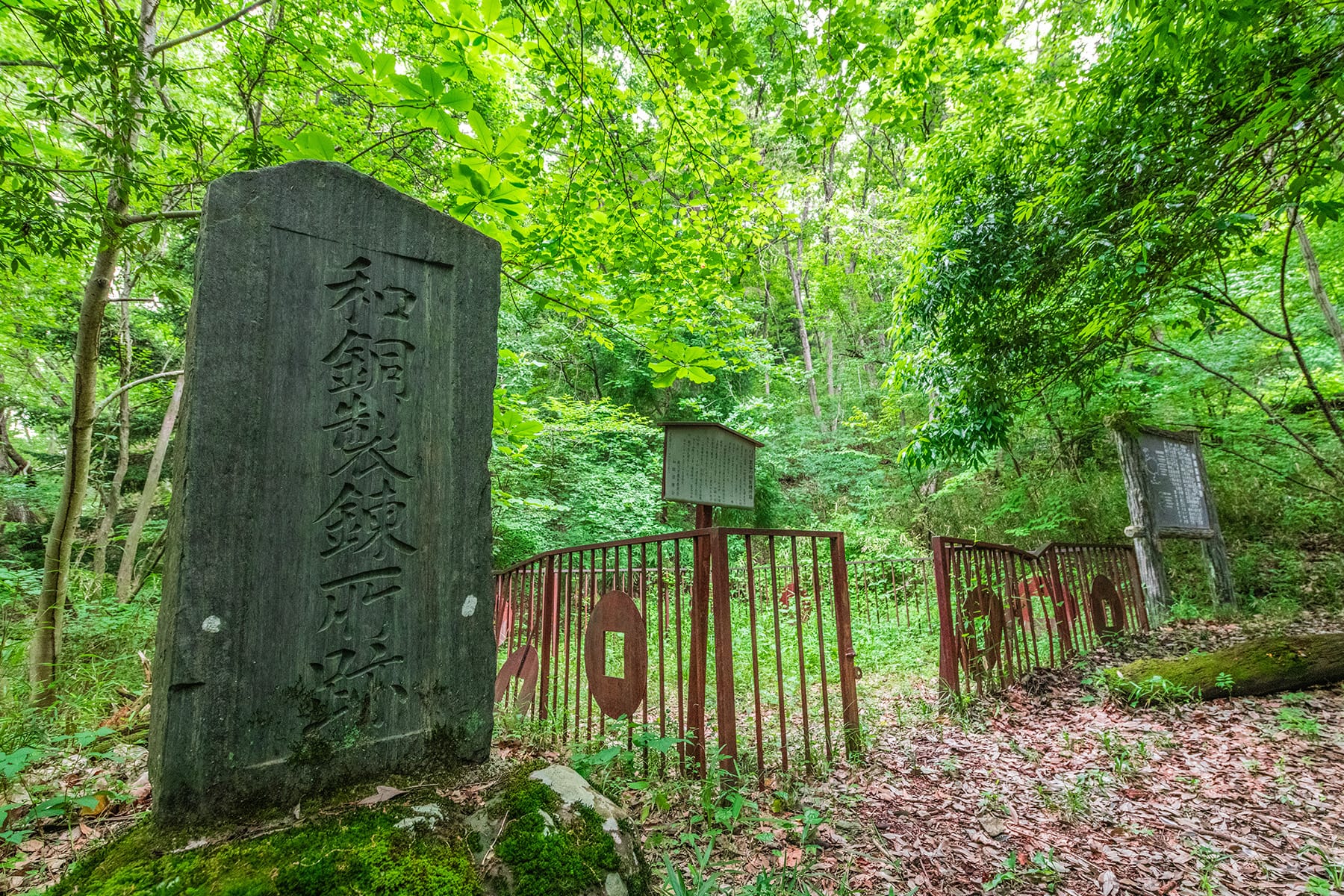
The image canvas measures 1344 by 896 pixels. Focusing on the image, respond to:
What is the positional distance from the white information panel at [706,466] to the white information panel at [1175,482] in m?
5.67

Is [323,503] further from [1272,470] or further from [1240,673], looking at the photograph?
[1272,470]

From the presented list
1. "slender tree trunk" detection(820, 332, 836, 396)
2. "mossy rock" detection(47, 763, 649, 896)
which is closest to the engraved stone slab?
"mossy rock" detection(47, 763, 649, 896)

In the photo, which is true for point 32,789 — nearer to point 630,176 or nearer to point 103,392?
point 630,176

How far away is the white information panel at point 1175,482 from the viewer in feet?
21.6

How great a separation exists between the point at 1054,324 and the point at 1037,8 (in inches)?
112

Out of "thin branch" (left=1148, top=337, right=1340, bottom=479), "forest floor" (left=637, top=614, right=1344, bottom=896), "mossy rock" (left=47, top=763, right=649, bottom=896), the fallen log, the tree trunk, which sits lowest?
"forest floor" (left=637, top=614, right=1344, bottom=896)

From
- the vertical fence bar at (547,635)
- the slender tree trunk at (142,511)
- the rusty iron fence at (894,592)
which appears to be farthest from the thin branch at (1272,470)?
the slender tree trunk at (142,511)

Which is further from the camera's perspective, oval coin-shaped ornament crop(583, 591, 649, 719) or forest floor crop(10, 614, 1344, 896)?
oval coin-shaped ornament crop(583, 591, 649, 719)

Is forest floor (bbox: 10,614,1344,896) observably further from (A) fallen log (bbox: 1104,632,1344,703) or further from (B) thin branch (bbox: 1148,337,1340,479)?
(B) thin branch (bbox: 1148,337,1340,479)

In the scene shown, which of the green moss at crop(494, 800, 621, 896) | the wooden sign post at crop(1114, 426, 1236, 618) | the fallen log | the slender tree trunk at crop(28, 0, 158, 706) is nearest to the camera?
the green moss at crop(494, 800, 621, 896)

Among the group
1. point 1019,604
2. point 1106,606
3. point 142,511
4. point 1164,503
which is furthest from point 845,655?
point 142,511

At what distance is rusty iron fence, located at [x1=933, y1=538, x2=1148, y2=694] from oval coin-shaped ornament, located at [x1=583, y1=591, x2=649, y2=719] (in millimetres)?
2518

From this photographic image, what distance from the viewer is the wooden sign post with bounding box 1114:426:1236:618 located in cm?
650

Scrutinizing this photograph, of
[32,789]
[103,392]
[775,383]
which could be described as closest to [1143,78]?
[32,789]
